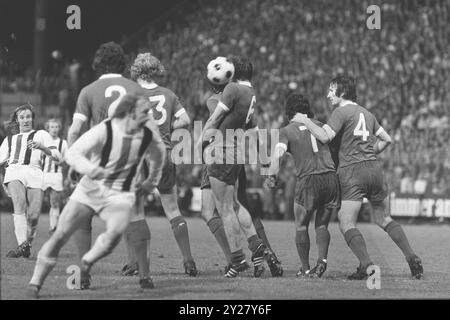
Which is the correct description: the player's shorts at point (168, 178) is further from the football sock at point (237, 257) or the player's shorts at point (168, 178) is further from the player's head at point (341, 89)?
the player's head at point (341, 89)

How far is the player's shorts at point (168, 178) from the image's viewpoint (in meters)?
10.4

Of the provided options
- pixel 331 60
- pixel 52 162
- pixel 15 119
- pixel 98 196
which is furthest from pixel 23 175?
pixel 331 60

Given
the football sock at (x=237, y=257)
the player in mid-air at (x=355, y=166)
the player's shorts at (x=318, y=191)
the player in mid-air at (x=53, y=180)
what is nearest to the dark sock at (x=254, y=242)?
the football sock at (x=237, y=257)

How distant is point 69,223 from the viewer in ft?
27.0

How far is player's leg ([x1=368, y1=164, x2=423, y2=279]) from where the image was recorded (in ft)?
35.3

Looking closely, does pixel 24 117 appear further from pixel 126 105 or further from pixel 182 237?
pixel 126 105

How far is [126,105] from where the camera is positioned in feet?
26.8

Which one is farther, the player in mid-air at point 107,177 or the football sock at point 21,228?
the football sock at point 21,228

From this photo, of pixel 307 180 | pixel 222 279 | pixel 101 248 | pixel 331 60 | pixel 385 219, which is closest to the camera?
pixel 101 248

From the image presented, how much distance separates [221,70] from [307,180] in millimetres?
1581

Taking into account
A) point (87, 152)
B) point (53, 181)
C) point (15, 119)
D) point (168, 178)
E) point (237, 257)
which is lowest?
point (237, 257)

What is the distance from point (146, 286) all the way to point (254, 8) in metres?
29.2
